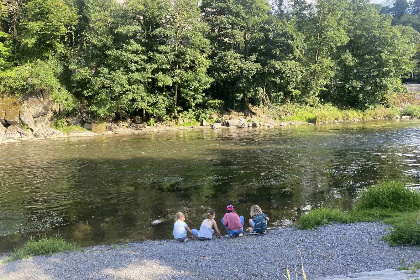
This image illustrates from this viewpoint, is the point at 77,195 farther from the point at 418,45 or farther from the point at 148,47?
the point at 418,45

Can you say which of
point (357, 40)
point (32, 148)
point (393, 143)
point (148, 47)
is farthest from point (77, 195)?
point (357, 40)

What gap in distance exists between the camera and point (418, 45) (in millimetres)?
72688

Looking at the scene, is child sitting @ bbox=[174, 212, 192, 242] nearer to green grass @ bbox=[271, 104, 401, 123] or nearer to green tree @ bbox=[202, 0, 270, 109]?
green tree @ bbox=[202, 0, 270, 109]

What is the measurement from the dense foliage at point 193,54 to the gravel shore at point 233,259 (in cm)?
3417

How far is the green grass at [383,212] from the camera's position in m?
11.3

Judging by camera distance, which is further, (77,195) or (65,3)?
(65,3)

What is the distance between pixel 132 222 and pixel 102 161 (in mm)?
13051

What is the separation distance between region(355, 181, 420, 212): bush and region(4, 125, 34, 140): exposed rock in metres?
Result: 36.8

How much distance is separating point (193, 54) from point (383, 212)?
37479mm

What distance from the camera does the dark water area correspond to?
14.1m

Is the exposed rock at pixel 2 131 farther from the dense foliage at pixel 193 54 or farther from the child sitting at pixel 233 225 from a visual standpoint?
the child sitting at pixel 233 225

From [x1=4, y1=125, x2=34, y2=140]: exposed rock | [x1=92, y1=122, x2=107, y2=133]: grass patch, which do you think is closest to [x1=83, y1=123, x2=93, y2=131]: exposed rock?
[x1=92, y1=122, x2=107, y2=133]: grass patch

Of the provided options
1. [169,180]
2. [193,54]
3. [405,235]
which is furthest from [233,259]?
[193,54]

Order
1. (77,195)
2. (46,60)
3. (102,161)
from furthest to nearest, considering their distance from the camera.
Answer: (46,60) → (102,161) → (77,195)
